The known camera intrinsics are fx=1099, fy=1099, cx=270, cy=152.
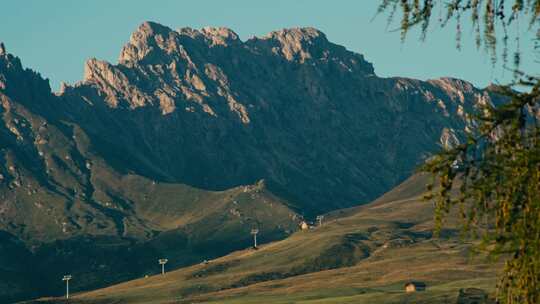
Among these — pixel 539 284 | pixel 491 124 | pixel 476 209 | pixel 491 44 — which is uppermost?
pixel 491 44

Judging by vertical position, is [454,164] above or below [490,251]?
above

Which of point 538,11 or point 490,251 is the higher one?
point 538,11

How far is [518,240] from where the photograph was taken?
1995cm

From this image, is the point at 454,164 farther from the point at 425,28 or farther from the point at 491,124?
the point at 425,28

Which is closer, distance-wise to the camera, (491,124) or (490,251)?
(490,251)

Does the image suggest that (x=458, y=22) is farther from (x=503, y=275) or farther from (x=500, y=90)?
(x=503, y=275)

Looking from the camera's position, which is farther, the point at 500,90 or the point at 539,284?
the point at 500,90

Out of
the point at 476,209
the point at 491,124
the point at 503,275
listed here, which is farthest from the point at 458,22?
the point at 503,275

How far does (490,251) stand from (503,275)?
140cm

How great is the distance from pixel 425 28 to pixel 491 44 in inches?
50.3

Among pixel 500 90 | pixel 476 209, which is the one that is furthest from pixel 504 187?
pixel 500 90

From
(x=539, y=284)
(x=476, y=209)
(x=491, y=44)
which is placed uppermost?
(x=491, y=44)

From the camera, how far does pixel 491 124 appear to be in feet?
69.4

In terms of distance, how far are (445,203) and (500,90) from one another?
2591 millimetres
